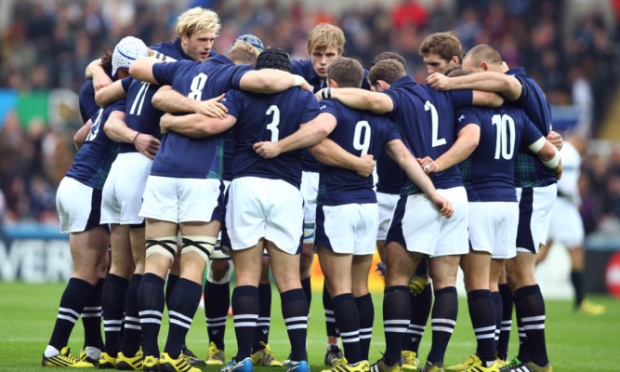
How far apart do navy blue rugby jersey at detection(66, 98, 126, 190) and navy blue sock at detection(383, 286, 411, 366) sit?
2.72 metres

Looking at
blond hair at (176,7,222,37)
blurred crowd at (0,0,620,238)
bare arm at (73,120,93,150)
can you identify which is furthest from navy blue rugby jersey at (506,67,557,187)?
blurred crowd at (0,0,620,238)

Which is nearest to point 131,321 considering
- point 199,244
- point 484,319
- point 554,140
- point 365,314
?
point 199,244

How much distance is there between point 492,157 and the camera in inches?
354

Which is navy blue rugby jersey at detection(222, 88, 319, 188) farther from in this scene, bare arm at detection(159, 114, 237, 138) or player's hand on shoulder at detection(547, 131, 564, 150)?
player's hand on shoulder at detection(547, 131, 564, 150)

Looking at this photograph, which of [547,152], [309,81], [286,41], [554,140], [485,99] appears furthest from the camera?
[286,41]

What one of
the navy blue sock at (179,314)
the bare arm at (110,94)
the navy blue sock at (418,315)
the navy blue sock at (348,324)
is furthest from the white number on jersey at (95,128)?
the navy blue sock at (418,315)

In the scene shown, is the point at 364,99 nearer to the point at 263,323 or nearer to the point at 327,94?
the point at 327,94

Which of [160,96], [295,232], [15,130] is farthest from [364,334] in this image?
[15,130]

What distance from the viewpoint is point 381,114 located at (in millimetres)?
8672

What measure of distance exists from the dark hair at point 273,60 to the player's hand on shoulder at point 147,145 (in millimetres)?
1068

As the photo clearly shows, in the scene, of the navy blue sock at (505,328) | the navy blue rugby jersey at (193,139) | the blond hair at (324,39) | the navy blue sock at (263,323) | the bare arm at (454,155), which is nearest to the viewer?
the navy blue rugby jersey at (193,139)

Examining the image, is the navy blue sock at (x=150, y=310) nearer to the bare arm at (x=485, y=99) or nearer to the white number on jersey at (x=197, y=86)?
the white number on jersey at (x=197, y=86)

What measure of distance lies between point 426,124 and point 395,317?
1612 mm

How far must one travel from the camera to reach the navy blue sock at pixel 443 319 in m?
8.60
